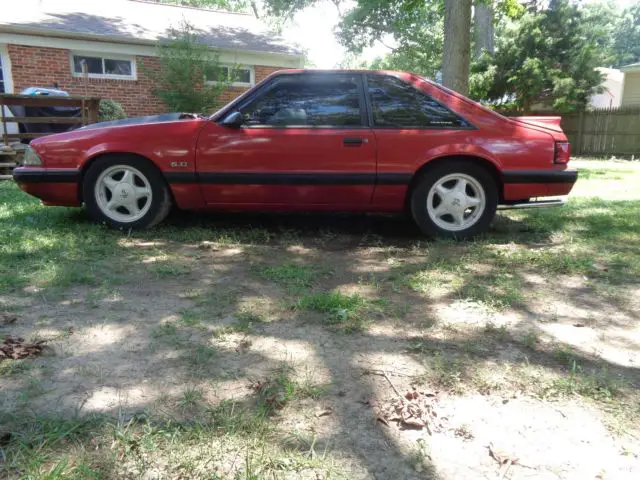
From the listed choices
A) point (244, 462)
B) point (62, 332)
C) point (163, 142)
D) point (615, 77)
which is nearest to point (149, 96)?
point (163, 142)

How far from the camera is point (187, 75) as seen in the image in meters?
13.0

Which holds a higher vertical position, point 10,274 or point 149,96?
point 149,96

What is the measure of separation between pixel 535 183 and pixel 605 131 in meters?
15.2

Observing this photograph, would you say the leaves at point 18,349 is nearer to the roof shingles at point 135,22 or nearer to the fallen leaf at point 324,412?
the fallen leaf at point 324,412

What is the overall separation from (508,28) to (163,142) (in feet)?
56.0

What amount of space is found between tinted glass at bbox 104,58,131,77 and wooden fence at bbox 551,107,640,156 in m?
14.6

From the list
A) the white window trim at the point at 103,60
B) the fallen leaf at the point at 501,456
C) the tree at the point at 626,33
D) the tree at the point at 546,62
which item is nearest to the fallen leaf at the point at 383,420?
the fallen leaf at the point at 501,456

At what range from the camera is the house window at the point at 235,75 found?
13859 mm

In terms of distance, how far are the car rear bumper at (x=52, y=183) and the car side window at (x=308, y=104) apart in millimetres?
1690

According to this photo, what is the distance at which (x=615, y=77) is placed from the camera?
100 feet

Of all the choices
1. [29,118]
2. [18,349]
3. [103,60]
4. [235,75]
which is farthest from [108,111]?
[18,349]

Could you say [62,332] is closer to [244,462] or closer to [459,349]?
[244,462]

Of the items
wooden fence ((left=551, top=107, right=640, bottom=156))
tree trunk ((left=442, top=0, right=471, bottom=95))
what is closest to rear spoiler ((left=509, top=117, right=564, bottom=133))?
tree trunk ((left=442, top=0, right=471, bottom=95))

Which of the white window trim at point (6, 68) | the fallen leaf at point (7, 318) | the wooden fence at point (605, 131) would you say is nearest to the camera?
the fallen leaf at point (7, 318)
